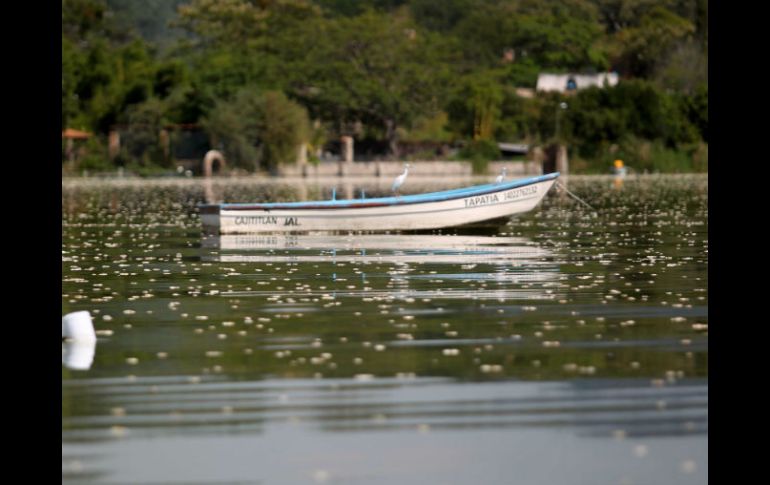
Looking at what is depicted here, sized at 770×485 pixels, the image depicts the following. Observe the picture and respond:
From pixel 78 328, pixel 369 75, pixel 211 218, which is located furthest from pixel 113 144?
pixel 78 328

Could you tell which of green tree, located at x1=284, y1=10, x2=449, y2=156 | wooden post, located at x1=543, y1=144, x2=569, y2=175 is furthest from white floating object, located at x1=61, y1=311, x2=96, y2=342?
green tree, located at x1=284, y1=10, x2=449, y2=156

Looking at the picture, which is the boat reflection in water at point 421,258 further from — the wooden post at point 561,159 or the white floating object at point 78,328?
the wooden post at point 561,159

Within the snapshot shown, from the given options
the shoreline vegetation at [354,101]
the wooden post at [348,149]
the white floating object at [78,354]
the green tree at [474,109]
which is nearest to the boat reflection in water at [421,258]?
the white floating object at [78,354]

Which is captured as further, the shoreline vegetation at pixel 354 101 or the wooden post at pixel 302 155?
the wooden post at pixel 302 155

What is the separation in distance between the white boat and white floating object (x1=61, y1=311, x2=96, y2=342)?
24.5 meters

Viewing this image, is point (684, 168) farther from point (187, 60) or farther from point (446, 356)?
point (446, 356)

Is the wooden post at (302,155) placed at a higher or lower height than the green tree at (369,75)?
lower

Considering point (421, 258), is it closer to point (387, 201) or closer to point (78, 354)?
point (387, 201)

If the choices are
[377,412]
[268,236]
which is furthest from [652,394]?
[268,236]

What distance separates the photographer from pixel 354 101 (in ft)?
496

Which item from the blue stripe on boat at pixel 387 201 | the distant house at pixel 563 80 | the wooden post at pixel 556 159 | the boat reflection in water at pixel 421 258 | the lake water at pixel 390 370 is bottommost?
the lake water at pixel 390 370

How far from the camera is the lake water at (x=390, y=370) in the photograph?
14.3 meters

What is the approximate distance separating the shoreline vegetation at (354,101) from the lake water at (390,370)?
104814 millimetres
